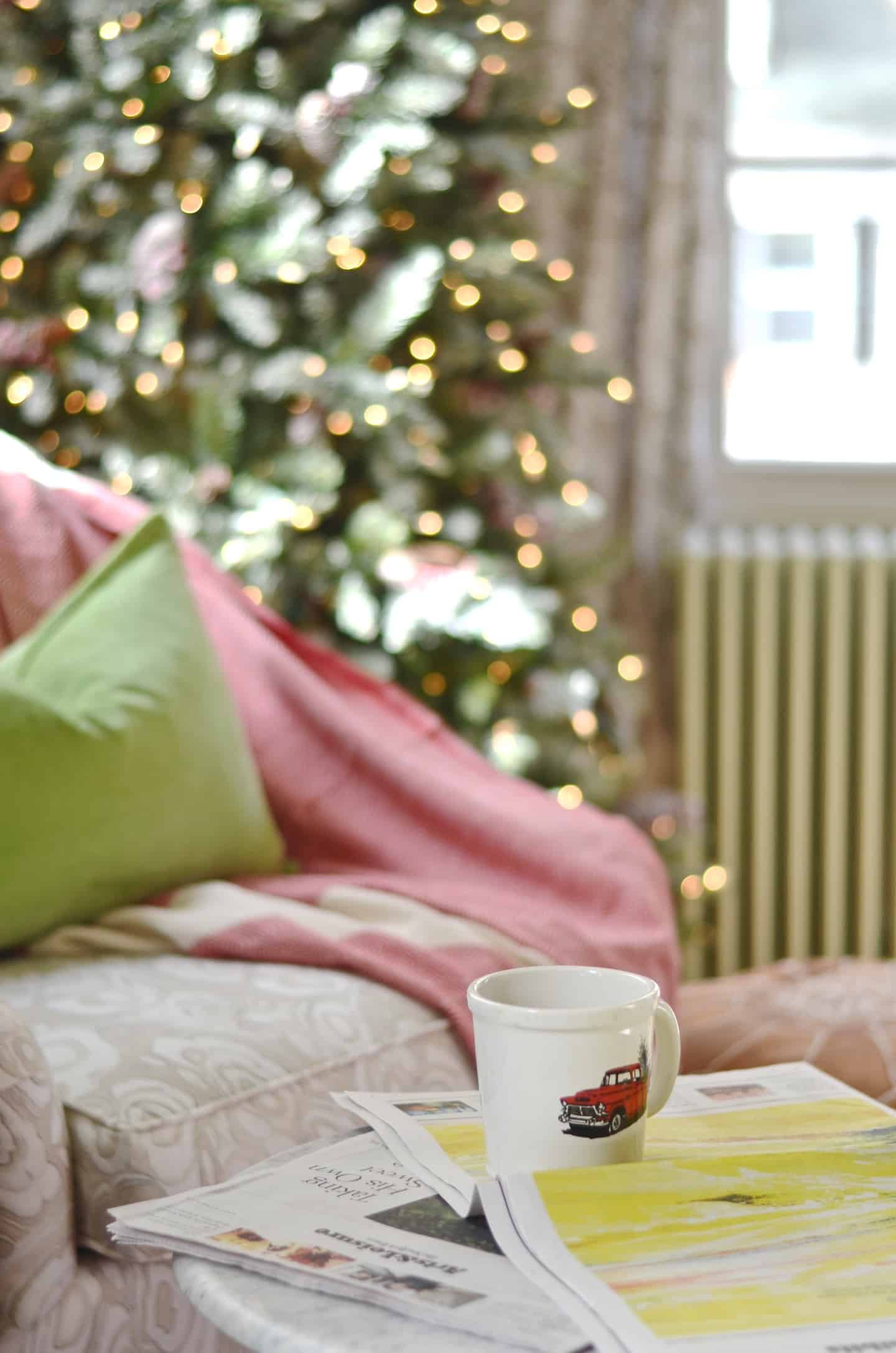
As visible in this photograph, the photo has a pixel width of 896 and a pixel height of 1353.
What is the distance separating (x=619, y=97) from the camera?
2457mm

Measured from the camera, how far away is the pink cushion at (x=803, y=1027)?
1.19 m

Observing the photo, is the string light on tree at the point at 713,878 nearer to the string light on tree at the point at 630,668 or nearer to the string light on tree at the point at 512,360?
the string light on tree at the point at 630,668

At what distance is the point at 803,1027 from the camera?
4.09ft

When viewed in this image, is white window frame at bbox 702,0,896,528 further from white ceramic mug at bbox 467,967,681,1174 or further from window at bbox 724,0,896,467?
white ceramic mug at bbox 467,967,681,1174

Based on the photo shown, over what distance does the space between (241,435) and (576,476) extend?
520 millimetres

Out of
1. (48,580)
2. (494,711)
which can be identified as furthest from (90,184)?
(494,711)

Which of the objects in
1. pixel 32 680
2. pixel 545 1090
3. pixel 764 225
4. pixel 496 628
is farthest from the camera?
pixel 764 225

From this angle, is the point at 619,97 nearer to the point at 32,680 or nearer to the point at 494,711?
the point at 494,711

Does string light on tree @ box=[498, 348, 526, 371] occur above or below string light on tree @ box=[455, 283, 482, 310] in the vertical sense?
below

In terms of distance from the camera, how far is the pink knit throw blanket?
4.02 feet

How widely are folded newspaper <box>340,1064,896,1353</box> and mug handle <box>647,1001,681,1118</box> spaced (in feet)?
0.08

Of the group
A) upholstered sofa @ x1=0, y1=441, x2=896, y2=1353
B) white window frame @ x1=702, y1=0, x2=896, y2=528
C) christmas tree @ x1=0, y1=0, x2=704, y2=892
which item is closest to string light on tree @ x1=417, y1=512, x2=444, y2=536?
christmas tree @ x1=0, y1=0, x2=704, y2=892

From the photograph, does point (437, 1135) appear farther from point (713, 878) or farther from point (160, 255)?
point (713, 878)

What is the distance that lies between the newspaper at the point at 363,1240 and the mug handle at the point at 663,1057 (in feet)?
0.36
